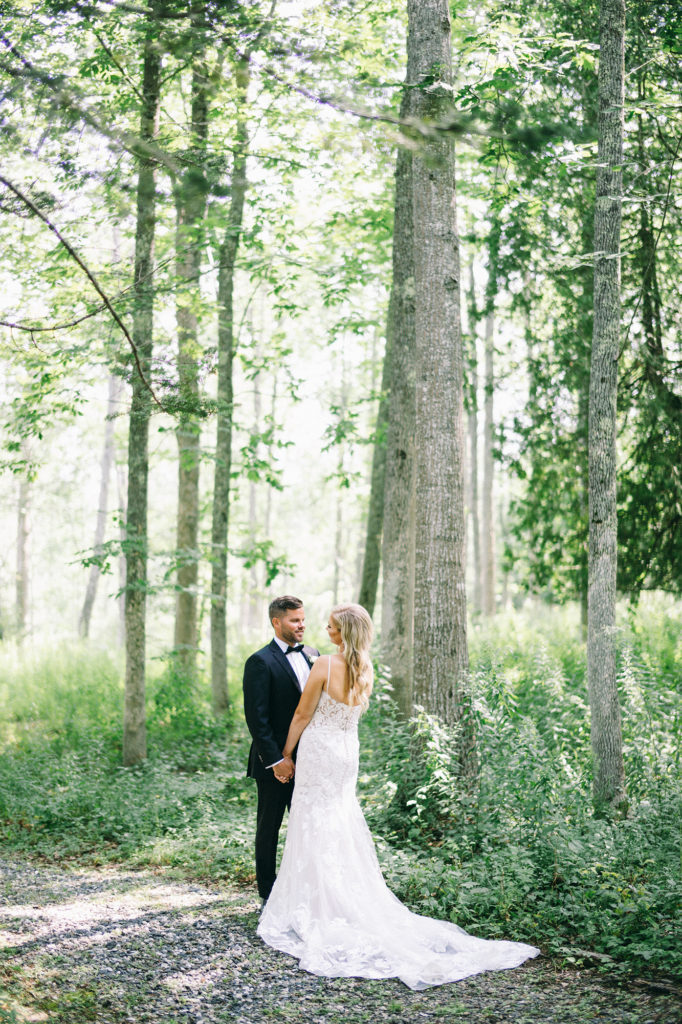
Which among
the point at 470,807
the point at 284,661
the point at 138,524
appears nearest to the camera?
the point at 284,661

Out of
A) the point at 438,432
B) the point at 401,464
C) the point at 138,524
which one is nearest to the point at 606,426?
the point at 438,432

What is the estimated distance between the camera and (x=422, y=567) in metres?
7.69

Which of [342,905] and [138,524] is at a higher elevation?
[138,524]

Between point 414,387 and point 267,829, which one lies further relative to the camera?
point 414,387

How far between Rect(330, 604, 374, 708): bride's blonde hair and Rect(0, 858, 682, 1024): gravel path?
1.74 m

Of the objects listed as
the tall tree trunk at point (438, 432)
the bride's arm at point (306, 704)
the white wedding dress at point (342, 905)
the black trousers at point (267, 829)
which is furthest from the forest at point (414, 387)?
the bride's arm at point (306, 704)

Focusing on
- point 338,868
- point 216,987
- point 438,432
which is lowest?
point 216,987

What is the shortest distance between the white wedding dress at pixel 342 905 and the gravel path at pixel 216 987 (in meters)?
0.11

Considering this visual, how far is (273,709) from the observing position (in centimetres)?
610

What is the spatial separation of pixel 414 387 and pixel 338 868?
6.18m

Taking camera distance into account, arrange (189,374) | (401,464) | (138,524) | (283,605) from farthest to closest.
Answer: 1. (401,464)
2. (138,524)
3. (189,374)
4. (283,605)

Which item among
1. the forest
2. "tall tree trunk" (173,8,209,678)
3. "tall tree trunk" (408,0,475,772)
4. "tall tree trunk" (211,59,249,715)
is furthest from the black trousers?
"tall tree trunk" (211,59,249,715)

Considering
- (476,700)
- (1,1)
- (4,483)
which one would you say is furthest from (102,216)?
(4,483)

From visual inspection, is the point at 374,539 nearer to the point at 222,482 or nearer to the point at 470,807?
the point at 222,482
